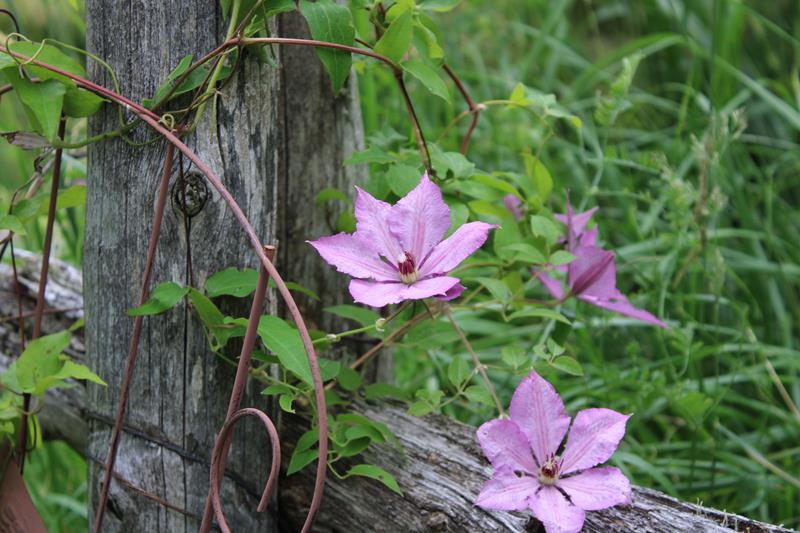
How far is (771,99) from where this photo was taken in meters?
2.24

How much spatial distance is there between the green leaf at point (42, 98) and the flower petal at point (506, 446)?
604 mm

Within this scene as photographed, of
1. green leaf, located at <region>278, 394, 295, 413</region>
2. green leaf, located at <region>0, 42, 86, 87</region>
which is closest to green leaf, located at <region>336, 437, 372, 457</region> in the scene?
green leaf, located at <region>278, 394, 295, 413</region>

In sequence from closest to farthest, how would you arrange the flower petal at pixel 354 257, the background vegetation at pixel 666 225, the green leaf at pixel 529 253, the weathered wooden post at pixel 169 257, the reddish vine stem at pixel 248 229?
the reddish vine stem at pixel 248 229, the flower petal at pixel 354 257, the weathered wooden post at pixel 169 257, the green leaf at pixel 529 253, the background vegetation at pixel 666 225

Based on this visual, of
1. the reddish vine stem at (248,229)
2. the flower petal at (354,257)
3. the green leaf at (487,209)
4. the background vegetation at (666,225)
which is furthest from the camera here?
the background vegetation at (666,225)

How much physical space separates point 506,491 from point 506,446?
0.16 feet

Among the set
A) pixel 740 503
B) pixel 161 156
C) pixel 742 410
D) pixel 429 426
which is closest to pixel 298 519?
pixel 429 426

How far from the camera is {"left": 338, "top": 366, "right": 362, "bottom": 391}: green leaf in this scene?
1222 millimetres

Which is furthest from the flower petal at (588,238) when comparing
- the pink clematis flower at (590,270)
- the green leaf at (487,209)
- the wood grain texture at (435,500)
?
the wood grain texture at (435,500)

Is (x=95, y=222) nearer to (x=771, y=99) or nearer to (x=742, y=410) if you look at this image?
(x=742, y=410)

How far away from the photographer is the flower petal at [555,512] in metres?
0.90

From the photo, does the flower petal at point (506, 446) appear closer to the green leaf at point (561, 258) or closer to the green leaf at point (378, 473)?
the green leaf at point (378, 473)

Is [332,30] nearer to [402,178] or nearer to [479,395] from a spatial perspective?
[402,178]

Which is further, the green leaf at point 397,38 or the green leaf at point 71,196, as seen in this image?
the green leaf at point 71,196

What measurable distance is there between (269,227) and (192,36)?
261 millimetres
